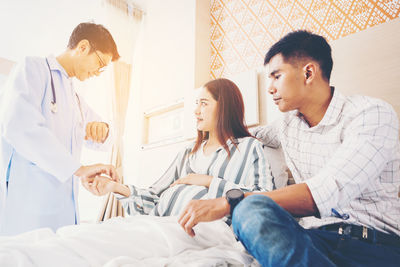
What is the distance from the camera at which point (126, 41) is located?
3.03 metres

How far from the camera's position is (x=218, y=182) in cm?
112

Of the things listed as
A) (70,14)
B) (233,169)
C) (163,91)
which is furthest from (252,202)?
(70,14)

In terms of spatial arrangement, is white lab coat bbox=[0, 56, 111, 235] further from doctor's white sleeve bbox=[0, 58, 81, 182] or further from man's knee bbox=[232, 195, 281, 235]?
man's knee bbox=[232, 195, 281, 235]

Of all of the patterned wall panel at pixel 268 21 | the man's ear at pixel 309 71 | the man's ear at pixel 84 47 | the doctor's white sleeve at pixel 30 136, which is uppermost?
the patterned wall panel at pixel 268 21

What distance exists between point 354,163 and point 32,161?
55.0 inches

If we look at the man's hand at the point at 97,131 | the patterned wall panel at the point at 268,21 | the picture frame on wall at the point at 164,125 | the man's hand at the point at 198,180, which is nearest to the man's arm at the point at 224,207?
the man's hand at the point at 198,180

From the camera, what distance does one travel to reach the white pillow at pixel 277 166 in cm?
129

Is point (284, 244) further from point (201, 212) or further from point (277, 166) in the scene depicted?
point (277, 166)

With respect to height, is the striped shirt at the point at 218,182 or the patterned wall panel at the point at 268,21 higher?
the patterned wall panel at the point at 268,21

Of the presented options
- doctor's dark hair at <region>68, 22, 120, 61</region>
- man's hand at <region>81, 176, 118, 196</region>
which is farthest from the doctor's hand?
doctor's dark hair at <region>68, 22, 120, 61</region>

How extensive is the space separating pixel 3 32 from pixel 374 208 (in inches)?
121

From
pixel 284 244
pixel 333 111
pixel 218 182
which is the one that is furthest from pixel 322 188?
pixel 218 182

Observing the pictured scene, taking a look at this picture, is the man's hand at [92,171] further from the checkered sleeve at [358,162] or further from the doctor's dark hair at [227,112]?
the checkered sleeve at [358,162]

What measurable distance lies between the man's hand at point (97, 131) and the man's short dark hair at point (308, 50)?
4.21ft
